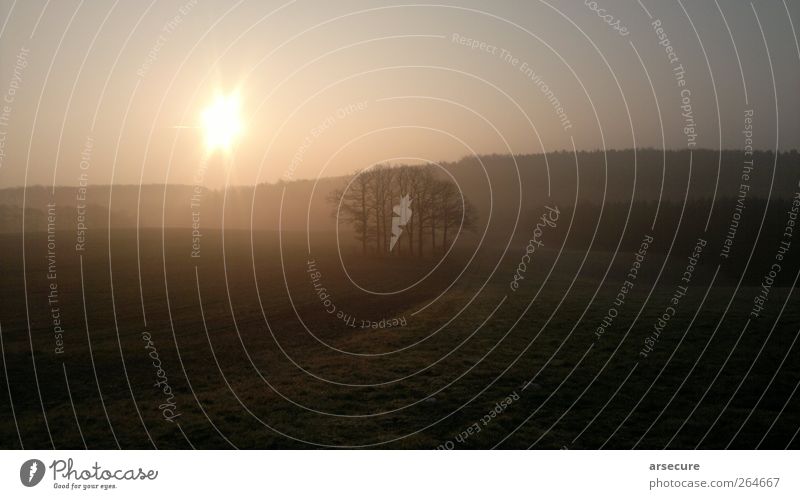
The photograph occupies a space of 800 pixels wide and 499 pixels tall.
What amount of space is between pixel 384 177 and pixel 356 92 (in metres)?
2.55

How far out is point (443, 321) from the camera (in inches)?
699

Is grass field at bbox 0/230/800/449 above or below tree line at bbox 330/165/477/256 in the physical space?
below

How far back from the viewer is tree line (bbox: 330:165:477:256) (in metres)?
17.4

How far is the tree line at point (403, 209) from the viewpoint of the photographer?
686 inches

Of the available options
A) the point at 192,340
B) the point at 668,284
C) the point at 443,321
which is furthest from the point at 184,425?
the point at 668,284
